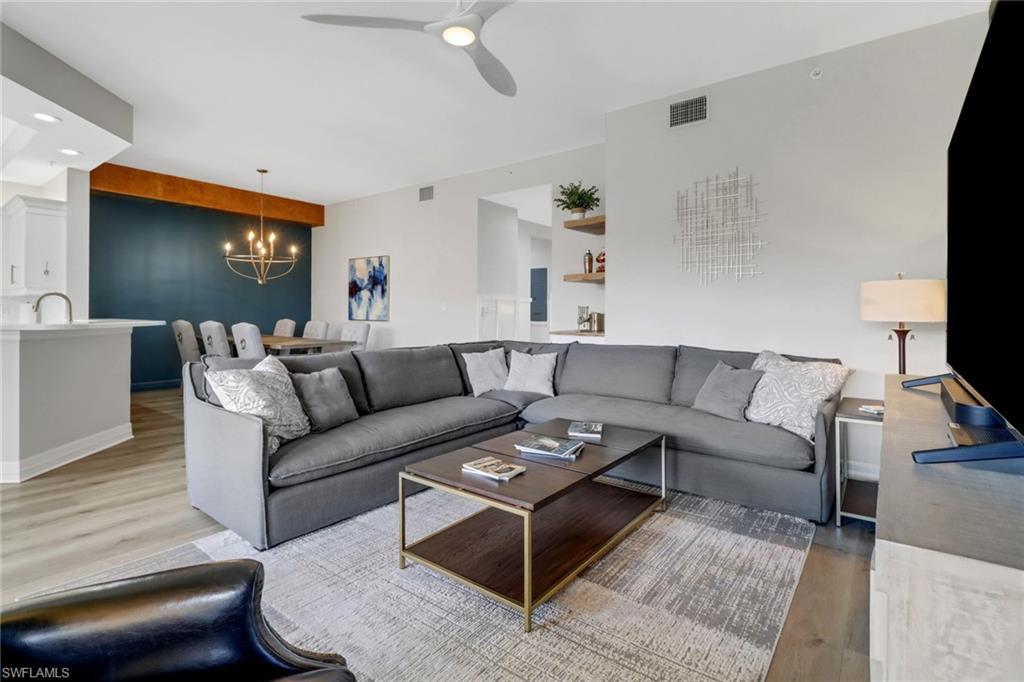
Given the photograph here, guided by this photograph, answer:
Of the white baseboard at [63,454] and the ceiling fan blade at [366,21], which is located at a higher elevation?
the ceiling fan blade at [366,21]

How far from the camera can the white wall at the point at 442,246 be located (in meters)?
5.44

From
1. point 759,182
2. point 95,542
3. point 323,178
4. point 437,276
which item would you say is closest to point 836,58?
point 759,182

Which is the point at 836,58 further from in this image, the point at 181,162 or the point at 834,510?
the point at 181,162

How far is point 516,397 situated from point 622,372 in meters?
0.86

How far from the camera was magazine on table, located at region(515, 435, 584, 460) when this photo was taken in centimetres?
224

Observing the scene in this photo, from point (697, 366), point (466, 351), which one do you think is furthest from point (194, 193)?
point (697, 366)

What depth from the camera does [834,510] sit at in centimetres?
265

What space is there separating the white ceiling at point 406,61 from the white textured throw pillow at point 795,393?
2.20m

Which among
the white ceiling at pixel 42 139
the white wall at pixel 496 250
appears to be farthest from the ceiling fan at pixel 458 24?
the white wall at pixel 496 250

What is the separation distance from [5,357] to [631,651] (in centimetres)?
424

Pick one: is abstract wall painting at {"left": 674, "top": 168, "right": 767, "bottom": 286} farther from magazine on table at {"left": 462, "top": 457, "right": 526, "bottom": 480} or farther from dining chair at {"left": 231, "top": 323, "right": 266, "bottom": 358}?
dining chair at {"left": 231, "top": 323, "right": 266, "bottom": 358}

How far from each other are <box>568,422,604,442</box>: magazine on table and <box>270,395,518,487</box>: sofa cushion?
2.75ft

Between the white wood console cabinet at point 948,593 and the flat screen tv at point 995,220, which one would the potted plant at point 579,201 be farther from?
the white wood console cabinet at point 948,593

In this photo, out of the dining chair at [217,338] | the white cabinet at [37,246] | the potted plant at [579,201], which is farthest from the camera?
the dining chair at [217,338]
